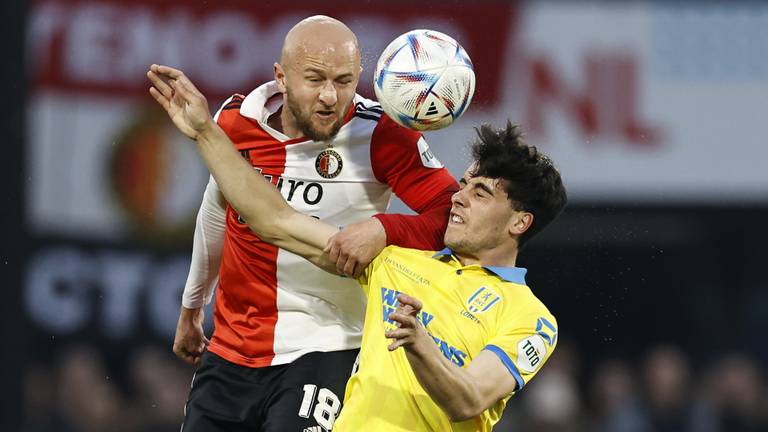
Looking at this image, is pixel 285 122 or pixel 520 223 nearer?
pixel 520 223

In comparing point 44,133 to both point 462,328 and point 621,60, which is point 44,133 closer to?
point 621,60

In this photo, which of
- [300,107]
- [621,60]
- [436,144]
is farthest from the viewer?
[621,60]

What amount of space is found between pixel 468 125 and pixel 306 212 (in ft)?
17.2

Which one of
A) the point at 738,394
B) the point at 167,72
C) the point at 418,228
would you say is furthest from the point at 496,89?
the point at 167,72

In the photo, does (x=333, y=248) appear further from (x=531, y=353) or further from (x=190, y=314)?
(x=190, y=314)

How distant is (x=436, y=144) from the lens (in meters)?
9.60

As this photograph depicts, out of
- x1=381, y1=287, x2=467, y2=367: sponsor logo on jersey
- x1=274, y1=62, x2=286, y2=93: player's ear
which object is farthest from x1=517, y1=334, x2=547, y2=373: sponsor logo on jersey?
x1=274, y1=62, x2=286, y2=93: player's ear

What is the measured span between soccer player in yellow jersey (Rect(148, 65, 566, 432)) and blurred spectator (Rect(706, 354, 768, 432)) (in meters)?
7.41

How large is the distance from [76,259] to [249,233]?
656 cm

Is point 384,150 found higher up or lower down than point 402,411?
higher up

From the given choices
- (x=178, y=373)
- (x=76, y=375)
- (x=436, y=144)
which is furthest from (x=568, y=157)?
(x=76, y=375)

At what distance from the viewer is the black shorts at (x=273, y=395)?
5691 mm

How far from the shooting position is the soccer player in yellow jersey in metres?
5.20

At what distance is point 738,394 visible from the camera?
505 inches
